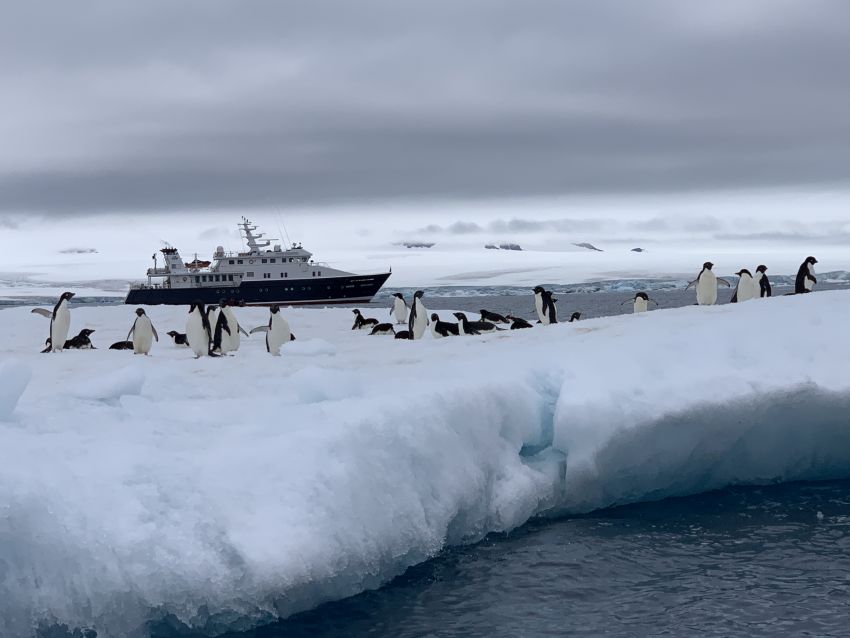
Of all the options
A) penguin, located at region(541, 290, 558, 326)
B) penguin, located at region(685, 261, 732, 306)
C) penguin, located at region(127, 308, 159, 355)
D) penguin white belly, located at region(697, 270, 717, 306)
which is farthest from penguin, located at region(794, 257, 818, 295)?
penguin, located at region(127, 308, 159, 355)

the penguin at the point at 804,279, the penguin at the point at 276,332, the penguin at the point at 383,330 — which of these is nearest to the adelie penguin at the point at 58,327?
the penguin at the point at 276,332

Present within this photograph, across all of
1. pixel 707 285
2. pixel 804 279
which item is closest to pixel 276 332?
pixel 707 285

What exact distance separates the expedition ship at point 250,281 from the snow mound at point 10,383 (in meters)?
57.9

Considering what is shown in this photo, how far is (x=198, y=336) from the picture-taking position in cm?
1493

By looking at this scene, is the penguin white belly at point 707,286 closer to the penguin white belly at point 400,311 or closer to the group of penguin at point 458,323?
the group of penguin at point 458,323

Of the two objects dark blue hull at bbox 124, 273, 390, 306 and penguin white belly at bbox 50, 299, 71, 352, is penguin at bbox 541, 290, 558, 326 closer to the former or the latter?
penguin white belly at bbox 50, 299, 71, 352

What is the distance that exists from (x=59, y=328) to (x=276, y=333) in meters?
3.76

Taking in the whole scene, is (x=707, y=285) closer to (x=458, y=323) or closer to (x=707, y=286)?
(x=707, y=286)

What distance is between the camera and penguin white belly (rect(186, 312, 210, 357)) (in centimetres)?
1494

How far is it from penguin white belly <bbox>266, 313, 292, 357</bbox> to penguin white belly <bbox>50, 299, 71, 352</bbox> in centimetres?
352

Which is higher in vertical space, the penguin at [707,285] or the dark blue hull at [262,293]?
the penguin at [707,285]

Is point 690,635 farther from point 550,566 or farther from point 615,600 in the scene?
point 550,566

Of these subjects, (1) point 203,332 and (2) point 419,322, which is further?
(2) point 419,322

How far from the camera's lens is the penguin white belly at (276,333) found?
50.1 ft
